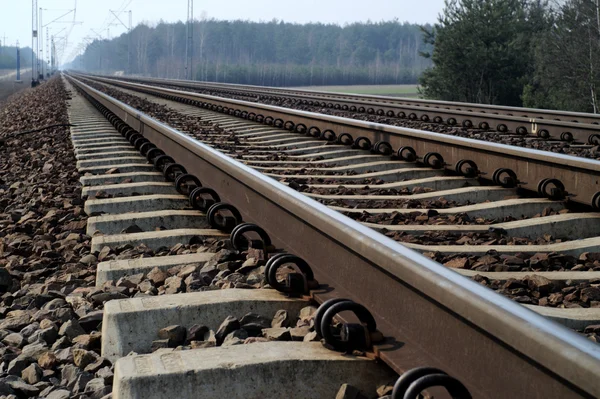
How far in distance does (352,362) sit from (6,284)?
78.7 inches

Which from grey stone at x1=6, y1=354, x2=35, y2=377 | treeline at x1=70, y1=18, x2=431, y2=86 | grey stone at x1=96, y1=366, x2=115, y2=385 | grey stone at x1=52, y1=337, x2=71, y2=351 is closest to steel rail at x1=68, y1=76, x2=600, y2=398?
grey stone at x1=96, y1=366, x2=115, y2=385

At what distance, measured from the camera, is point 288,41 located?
163 meters

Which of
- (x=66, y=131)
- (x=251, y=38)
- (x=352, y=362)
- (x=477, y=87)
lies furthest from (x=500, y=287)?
(x=251, y=38)

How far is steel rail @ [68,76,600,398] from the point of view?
1.72m

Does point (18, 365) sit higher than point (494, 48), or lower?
lower

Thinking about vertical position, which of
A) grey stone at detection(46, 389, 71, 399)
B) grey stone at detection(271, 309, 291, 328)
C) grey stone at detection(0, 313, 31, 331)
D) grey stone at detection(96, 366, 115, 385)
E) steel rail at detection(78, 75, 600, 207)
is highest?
steel rail at detection(78, 75, 600, 207)

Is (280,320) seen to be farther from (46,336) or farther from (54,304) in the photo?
(54,304)

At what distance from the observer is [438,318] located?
2225 mm

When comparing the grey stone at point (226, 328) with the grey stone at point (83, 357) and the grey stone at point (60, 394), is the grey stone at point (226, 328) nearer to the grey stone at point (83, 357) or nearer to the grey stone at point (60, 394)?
the grey stone at point (83, 357)

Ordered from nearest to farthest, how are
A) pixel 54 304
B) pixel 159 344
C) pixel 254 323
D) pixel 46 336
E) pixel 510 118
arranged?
pixel 159 344, pixel 254 323, pixel 46 336, pixel 54 304, pixel 510 118

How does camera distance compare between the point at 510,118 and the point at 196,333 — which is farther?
the point at 510,118

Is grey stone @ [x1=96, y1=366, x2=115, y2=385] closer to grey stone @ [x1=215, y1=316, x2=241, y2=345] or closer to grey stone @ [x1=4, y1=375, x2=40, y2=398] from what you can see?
grey stone @ [x1=4, y1=375, x2=40, y2=398]

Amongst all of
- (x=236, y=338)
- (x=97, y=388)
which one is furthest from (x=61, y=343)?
(x=236, y=338)

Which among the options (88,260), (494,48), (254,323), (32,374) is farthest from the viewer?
(494,48)
